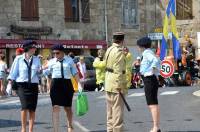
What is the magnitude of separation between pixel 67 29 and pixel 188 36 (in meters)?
8.27

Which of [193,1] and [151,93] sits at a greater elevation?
[193,1]

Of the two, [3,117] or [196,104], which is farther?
[196,104]

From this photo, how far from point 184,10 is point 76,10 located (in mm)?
7972

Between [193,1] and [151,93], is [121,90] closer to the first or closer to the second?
[151,93]

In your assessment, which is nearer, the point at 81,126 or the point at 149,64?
the point at 149,64

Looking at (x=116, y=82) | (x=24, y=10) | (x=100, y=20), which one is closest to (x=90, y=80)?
(x=24, y=10)

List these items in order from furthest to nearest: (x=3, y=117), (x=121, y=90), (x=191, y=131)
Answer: (x=3, y=117), (x=191, y=131), (x=121, y=90)

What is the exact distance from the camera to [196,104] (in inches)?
675

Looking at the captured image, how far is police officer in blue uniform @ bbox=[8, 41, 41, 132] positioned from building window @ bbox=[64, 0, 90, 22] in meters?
24.3

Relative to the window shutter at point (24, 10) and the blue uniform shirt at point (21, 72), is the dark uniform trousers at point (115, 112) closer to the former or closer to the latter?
the blue uniform shirt at point (21, 72)

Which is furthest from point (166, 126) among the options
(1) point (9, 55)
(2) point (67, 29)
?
(2) point (67, 29)

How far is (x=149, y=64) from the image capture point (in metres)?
11.6

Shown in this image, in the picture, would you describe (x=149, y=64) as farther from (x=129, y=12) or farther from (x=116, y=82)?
(x=129, y=12)

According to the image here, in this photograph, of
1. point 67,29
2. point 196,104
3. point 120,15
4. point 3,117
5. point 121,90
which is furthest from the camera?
point 120,15
